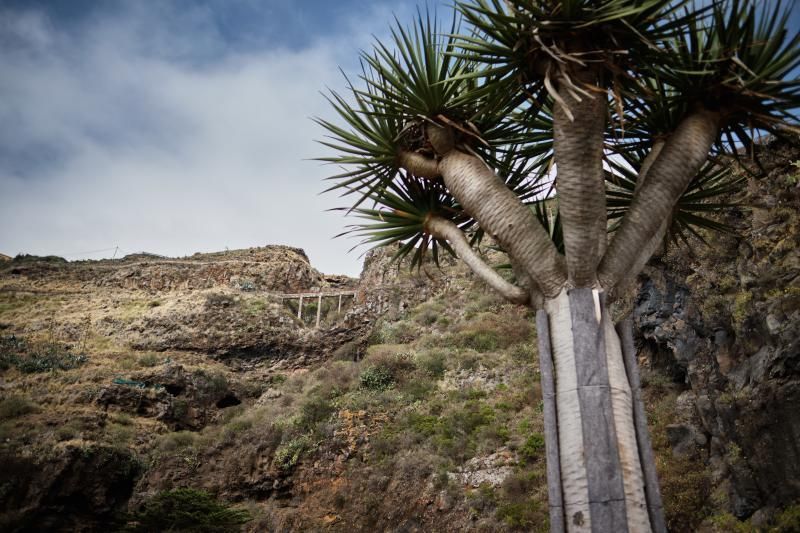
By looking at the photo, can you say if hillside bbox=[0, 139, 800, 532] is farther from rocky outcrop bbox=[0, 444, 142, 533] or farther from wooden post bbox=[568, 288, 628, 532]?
wooden post bbox=[568, 288, 628, 532]

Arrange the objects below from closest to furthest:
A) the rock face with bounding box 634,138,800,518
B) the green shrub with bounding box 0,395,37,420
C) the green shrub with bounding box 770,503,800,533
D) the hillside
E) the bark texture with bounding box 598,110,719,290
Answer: the bark texture with bounding box 598,110,719,290, the green shrub with bounding box 770,503,800,533, the rock face with bounding box 634,138,800,518, the hillside, the green shrub with bounding box 0,395,37,420

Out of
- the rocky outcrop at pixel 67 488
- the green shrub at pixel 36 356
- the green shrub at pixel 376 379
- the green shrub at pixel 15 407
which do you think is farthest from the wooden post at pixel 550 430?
the green shrub at pixel 36 356

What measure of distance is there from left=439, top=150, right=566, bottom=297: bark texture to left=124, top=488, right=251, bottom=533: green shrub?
8.79m

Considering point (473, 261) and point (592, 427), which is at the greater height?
point (473, 261)

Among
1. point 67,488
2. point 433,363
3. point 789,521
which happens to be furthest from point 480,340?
point 789,521

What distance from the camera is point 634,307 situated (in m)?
12.3

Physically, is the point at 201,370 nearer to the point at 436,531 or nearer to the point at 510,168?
the point at 436,531

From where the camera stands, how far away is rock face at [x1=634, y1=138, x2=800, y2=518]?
21.4 feet

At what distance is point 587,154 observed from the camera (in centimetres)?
390

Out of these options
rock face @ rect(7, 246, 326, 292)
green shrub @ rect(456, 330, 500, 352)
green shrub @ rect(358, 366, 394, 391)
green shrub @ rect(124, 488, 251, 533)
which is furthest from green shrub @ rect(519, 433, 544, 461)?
rock face @ rect(7, 246, 326, 292)

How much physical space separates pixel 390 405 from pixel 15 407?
13.4 m

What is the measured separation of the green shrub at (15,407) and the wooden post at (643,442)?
2172cm

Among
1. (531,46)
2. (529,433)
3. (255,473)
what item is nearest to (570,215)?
(531,46)

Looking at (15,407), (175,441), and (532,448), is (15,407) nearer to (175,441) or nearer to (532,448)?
(175,441)
